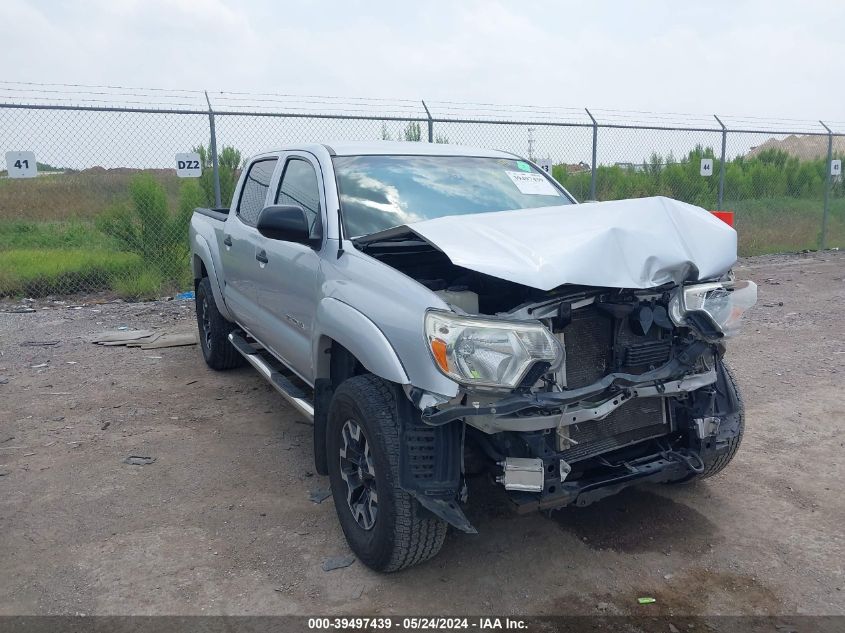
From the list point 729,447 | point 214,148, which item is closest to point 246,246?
point 729,447

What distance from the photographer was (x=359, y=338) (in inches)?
125

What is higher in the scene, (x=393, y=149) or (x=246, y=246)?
(x=393, y=149)

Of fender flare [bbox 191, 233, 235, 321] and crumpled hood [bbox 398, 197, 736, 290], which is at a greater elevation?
crumpled hood [bbox 398, 197, 736, 290]

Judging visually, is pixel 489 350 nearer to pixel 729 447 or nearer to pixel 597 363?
pixel 597 363

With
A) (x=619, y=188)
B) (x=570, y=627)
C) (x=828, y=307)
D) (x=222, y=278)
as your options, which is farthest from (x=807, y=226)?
(x=570, y=627)

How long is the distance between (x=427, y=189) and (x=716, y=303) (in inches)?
69.2

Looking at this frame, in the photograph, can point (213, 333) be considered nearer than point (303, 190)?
A: No

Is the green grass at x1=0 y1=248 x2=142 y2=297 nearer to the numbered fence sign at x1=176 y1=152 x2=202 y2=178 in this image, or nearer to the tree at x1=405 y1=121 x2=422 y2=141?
the numbered fence sign at x1=176 y1=152 x2=202 y2=178

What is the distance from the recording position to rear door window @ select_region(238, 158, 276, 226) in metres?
5.10

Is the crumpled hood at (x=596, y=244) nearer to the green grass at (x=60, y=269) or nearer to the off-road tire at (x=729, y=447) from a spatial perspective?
the off-road tire at (x=729, y=447)

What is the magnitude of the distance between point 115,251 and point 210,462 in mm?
6823

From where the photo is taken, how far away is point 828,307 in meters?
9.07

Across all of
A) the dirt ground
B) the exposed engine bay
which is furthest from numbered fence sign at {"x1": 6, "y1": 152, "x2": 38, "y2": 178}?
the exposed engine bay

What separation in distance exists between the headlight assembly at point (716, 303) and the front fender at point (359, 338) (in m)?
1.20
